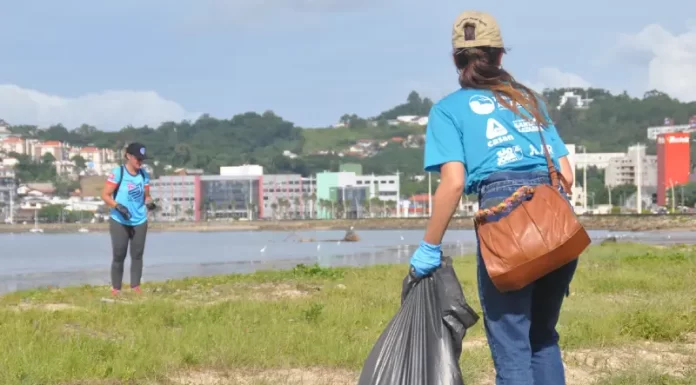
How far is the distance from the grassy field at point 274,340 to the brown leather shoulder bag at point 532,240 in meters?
1.76

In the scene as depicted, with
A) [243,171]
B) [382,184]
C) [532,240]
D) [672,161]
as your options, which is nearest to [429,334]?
[532,240]

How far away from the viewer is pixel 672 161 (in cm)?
14912

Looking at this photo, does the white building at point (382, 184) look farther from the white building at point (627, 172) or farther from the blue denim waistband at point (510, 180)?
the blue denim waistband at point (510, 180)

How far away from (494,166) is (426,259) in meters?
0.40

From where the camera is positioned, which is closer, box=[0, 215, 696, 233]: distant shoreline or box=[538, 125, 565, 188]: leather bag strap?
box=[538, 125, 565, 188]: leather bag strap

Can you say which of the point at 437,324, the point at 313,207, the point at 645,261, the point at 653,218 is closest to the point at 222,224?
the point at 313,207

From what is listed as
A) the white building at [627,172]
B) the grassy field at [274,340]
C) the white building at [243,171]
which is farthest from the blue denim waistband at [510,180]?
the white building at [243,171]

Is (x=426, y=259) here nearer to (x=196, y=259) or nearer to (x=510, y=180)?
(x=510, y=180)

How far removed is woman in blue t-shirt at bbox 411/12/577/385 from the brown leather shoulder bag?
0.28ft

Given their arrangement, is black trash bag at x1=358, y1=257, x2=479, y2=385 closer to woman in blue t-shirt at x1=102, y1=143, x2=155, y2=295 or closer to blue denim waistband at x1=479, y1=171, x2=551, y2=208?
blue denim waistband at x1=479, y1=171, x2=551, y2=208

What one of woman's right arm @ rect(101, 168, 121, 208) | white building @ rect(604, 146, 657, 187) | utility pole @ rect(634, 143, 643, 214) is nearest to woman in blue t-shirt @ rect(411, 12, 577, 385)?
woman's right arm @ rect(101, 168, 121, 208)

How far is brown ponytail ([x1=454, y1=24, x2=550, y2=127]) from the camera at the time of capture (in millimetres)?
3381

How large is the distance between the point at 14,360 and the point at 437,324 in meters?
2.45

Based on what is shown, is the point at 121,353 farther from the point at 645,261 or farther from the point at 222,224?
the point at 222,224
